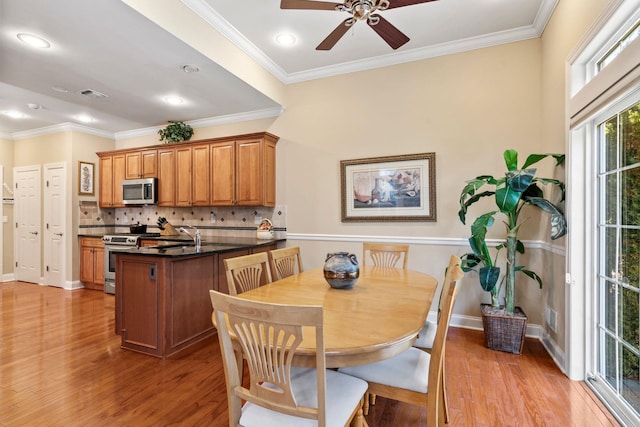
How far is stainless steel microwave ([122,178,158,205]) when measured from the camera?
4.82m

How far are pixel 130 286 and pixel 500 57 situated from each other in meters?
4.28

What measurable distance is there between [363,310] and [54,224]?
6.15m

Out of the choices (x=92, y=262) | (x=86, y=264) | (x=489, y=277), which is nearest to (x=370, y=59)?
(x=489, y=277)

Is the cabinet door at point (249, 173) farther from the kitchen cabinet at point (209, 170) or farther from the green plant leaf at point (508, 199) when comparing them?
the green plant leaf at point (508, 199)

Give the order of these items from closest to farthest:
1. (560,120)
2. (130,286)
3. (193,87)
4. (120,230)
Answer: (560,120)
(130,286)
(193,87)
(120,230)

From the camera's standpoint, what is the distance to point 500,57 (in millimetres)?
3156

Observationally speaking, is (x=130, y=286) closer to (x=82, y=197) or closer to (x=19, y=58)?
(x=19, y=58)

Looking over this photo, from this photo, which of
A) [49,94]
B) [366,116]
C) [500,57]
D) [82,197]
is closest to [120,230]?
[82,197]

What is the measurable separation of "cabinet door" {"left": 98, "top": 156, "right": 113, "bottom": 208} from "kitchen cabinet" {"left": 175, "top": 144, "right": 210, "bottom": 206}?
1606 millimetres

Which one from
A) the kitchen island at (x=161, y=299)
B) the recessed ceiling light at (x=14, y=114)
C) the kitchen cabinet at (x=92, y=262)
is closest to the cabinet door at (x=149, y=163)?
the kitchen cabinet at (x=92, y=262)

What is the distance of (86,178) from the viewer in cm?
542

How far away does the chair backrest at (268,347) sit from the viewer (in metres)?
1.03

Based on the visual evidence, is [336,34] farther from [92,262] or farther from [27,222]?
[27,222]

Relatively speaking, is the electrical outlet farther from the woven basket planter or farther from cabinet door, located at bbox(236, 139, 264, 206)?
cabinet door, located at bbox(236, 139, 264, 206)
